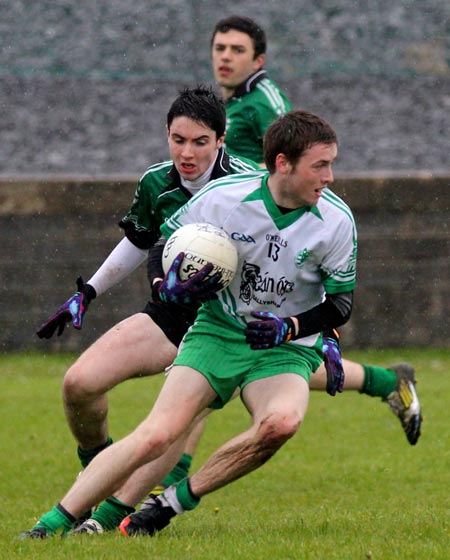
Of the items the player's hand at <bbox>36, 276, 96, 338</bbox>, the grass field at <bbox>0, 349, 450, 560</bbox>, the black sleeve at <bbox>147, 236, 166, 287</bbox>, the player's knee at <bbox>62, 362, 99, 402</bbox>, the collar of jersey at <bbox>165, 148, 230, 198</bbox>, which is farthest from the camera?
the collar of jersey at <bbox>165, 148, 230, 198</bbox>

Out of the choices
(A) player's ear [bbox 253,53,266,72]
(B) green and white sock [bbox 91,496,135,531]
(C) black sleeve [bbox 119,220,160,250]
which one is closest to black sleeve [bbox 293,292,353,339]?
(B) green and white sock [bbox 91,496,135,531]

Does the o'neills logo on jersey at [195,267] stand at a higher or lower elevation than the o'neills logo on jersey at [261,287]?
higher

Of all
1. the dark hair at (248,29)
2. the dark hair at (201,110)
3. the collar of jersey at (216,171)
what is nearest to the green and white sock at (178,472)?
the collar of jersey at (216,171)

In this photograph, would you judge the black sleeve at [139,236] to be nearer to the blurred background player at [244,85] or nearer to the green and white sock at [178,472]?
the green and white sock at [178,472]

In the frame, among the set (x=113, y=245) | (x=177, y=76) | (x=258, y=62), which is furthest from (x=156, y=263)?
(x=177, y=76)

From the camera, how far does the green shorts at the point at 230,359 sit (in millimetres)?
6531

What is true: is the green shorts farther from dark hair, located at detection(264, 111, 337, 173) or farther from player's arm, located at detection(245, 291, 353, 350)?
dark hair, located at detection(264, 111, 337, 173)

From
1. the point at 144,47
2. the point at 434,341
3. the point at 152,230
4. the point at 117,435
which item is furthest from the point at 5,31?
the point at 152,230

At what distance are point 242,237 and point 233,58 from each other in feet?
12.9

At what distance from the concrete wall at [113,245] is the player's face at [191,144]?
8.03 m

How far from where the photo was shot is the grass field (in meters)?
6.09

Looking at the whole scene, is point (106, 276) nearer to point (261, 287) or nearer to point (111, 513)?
point (261, 287)

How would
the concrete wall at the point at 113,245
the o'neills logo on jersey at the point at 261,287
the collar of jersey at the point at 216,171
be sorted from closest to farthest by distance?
the o'neills logo on jersey at the point at 261,287
the collar of jersey at the point at 216,171
the concrete wall at the point at 113,245

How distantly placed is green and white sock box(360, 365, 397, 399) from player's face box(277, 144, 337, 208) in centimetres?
274
